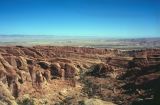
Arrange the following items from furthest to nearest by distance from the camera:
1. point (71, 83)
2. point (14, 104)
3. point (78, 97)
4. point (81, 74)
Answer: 1. point (81, 74)
2. point (71, 83)
3. point (78, 97)
4. point (14, 104)

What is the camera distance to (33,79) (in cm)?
5034

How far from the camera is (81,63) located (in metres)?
76.6

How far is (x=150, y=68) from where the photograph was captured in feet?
202

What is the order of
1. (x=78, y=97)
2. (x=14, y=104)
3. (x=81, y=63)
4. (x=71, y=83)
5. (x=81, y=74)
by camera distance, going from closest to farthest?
(x=14, y=104) < (x=78, y=97) < (x=71, y=83) < (x=81, y=74) < (x=81, y=63)

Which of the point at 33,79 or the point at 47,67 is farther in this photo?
the point at 47,67

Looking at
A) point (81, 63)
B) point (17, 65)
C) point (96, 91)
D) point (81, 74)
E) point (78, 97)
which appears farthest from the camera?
point (81, 63)

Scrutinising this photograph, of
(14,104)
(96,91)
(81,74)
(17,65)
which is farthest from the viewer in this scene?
(81,74)

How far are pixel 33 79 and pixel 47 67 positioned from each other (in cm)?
1291

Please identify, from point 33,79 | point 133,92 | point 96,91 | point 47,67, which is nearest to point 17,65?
point 47,67

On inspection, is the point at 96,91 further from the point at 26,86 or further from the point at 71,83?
the point at 26,86

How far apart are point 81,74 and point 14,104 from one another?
26280mm

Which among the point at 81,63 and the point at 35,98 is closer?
the point at 35,98

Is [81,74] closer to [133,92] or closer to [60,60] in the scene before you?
[60,60]

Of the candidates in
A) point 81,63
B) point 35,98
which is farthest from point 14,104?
point 81,63
